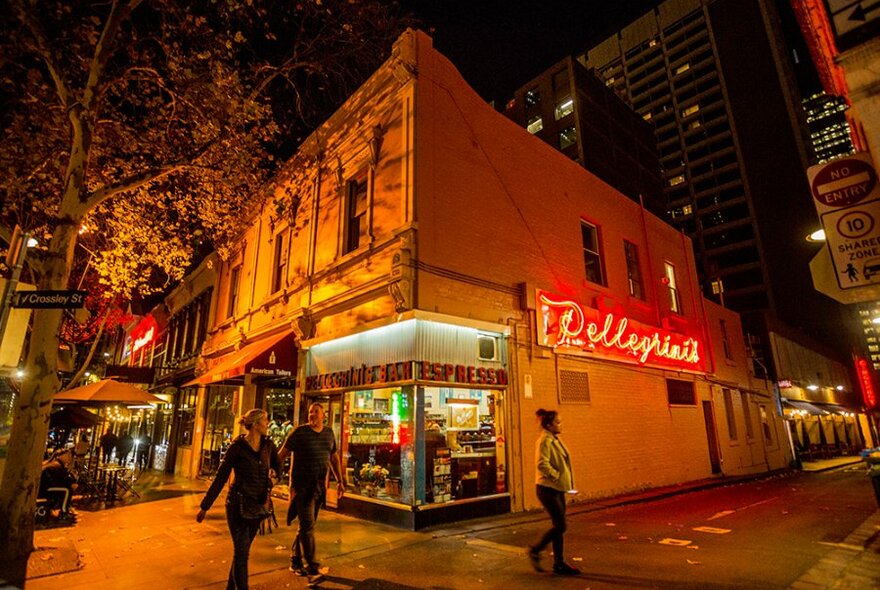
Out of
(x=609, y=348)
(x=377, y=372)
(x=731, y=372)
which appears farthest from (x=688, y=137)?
(x=377, y=372)

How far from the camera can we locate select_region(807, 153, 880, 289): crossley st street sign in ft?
14.7

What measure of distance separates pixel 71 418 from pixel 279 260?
24.3 feet

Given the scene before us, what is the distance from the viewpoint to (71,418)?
43.3 feet

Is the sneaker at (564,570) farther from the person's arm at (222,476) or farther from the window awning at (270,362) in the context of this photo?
the window awning at (270,362)

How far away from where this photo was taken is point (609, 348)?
12.4 meters

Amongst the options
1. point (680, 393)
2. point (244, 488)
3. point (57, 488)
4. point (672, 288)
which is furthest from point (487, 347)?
point (672, 288)

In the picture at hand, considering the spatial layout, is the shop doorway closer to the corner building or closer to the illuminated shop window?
the corner building

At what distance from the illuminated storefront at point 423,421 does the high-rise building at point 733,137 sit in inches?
2018

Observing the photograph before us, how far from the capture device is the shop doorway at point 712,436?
16.6 m

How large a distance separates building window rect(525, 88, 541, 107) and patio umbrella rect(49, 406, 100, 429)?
122 ft

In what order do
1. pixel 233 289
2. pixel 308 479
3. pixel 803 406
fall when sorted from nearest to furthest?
pixel 308 479 < pixel 233 289 < pixel 803 406

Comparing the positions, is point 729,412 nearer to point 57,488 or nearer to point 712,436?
point 712,436

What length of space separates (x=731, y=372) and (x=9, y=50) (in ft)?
79.4

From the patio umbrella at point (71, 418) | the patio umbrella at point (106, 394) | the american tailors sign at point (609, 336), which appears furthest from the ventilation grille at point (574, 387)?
the patio umbrella at point (71, 418)
